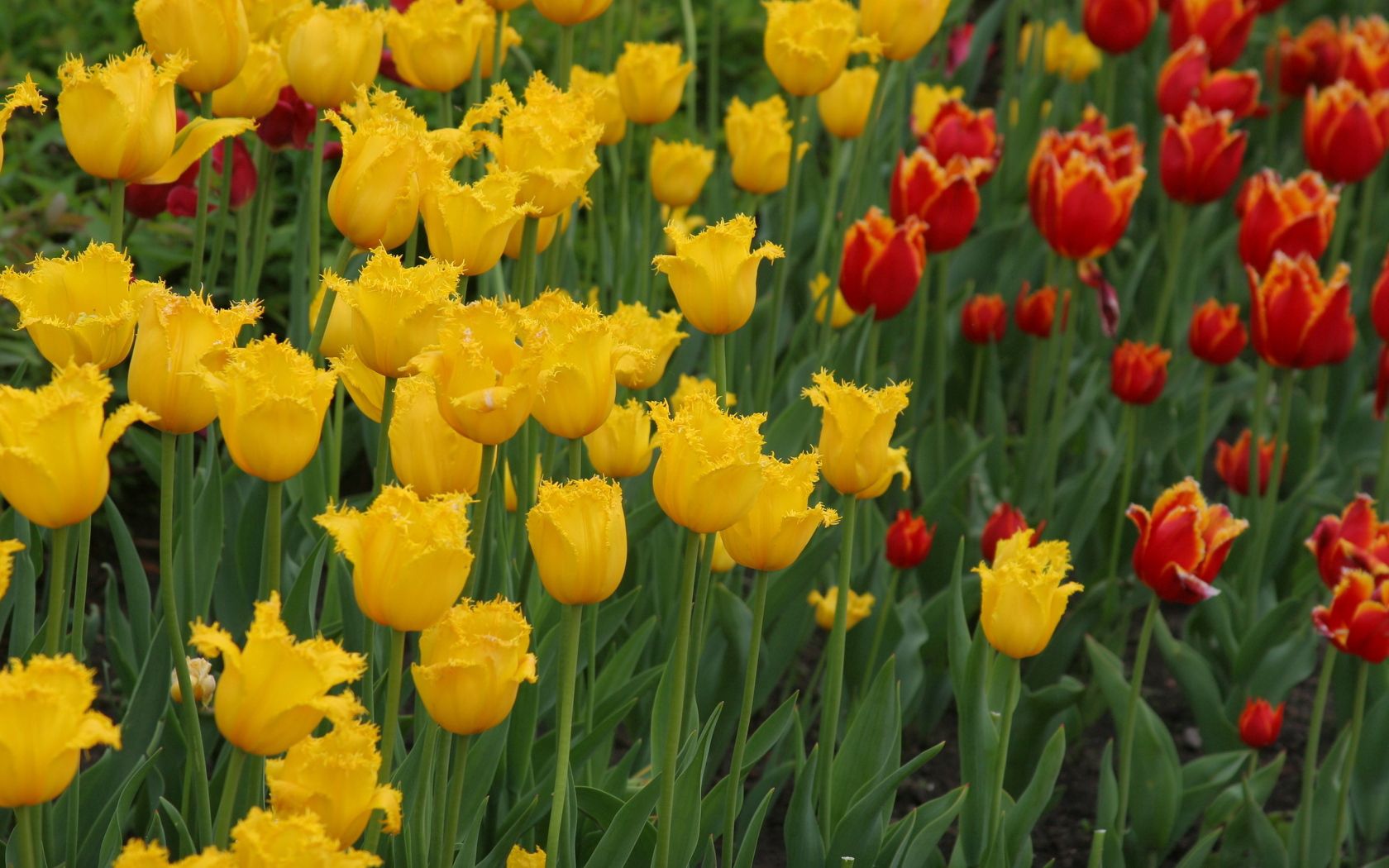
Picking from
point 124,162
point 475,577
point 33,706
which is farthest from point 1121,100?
point 33,706

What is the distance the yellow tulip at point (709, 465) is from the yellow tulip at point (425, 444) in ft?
0.55

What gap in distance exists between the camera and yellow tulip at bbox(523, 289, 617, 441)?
4.17ft

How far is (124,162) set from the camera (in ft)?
4.59

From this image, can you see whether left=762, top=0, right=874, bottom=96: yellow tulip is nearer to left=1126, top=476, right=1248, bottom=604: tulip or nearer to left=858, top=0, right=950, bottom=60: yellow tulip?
left=858, top=0, right=950, bottom=60: yellow tulip

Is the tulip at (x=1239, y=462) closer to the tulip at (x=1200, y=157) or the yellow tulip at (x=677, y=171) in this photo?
the tulip at (x=1200, y=157)

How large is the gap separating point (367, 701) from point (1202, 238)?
2727mm

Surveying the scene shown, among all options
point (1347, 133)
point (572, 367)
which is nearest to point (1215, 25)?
point (1347, 133)

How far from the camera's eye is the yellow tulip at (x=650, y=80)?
230 centimetres

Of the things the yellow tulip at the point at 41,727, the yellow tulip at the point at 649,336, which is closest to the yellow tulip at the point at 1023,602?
the yellow tulip at the point at 649,336

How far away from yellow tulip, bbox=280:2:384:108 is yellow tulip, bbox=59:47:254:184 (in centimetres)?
25

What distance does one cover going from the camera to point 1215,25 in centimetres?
333

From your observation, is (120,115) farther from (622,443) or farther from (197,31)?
(622,443)

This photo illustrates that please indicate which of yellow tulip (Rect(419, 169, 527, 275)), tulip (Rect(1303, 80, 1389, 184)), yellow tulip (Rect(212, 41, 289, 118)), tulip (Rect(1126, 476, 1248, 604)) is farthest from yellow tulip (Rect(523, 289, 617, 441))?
tulip (Rect(1303, 80, 1389, 184))

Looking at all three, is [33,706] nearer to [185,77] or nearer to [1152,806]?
[185,77]
